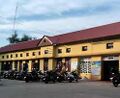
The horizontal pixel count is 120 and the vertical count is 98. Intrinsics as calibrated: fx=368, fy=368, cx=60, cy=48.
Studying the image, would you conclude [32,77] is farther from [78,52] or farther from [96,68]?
[78,52]

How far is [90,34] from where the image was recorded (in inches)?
1693

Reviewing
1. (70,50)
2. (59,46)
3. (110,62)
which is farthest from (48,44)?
(110,62)

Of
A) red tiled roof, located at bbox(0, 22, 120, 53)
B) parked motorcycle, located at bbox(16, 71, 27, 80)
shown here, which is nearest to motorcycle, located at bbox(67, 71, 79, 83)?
red tiled roof, located at bbox(0, 22, 120, 53)

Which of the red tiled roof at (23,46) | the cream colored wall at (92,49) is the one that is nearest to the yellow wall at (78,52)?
the cream colored wall at (92,49)

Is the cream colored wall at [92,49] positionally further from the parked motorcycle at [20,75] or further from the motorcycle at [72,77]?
the parked motorcycle at [20,75]

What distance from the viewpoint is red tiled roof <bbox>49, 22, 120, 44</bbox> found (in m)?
39.1

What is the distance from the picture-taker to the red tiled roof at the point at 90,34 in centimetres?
3910

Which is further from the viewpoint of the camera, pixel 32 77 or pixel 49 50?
pixel 49 50

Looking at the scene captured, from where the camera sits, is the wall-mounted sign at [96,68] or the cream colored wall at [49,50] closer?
the wall-mounted sign at [96,68]

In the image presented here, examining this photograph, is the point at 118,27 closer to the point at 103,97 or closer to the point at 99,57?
the point at 99,57

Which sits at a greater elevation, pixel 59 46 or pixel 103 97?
pixel 59 46

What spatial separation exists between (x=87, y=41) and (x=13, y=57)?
24.6 m

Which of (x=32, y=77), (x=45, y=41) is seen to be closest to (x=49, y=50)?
(x=45, y=41)

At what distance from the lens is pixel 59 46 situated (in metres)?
48.8
